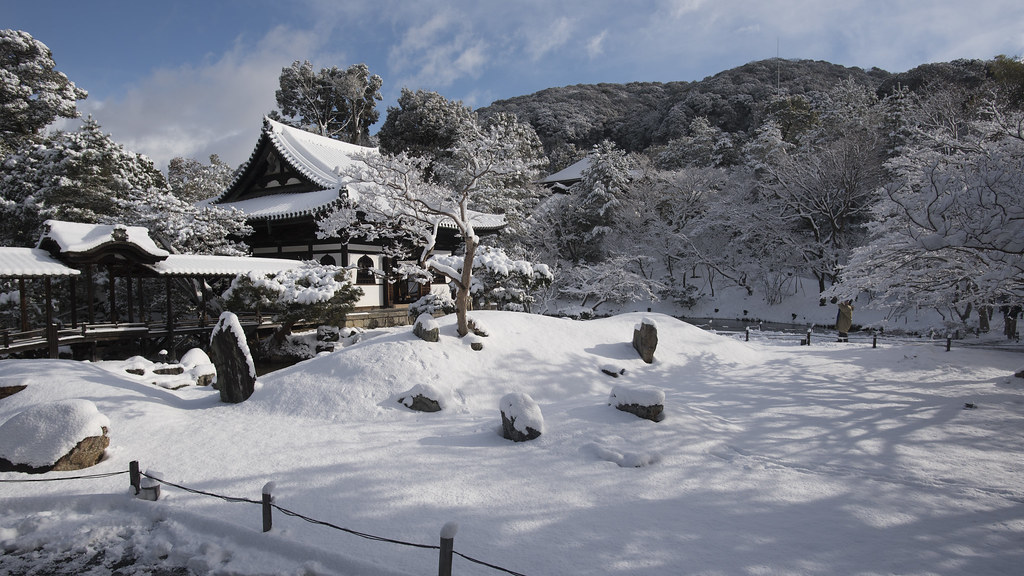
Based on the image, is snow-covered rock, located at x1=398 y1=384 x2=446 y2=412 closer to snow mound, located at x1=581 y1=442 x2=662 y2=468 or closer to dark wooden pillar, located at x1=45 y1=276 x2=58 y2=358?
snow mound, located at x1=581 y1=442 x2=662 y2=468

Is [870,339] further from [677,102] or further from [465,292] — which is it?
[677,102]

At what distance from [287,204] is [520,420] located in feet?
44.9

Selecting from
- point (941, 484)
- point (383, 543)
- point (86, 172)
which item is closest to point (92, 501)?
point (383, 543)

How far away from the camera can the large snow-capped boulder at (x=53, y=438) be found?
16.7 ft

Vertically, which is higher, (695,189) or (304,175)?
(695,189)

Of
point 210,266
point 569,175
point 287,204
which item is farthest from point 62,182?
point 569,175

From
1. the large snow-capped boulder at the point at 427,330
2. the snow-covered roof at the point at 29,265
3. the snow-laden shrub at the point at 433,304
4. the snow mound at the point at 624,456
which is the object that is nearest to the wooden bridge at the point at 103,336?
the snow-covered roof at the point at 29,265

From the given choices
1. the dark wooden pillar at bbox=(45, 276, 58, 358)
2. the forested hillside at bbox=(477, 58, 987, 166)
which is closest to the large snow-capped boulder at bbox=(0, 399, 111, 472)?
the dark wooden pillar at bbox=(45, 276, 58, 358)

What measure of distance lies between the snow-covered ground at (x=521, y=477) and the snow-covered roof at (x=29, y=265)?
2.95 m

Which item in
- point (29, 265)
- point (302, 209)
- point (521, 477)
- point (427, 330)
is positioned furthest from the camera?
point (302, 209)

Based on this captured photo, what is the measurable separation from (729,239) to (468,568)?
93.9 feet

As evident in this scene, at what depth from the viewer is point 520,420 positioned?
19.4 feet

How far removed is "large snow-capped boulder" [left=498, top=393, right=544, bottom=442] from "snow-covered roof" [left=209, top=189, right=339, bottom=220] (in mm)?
11025

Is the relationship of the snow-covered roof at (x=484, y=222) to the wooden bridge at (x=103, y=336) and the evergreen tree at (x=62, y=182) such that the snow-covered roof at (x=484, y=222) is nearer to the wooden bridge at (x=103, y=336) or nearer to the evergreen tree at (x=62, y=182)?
the wooden bridge at (x=103, y=336)
